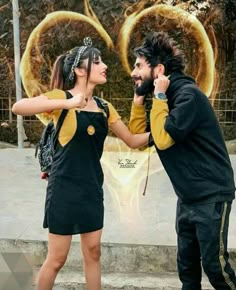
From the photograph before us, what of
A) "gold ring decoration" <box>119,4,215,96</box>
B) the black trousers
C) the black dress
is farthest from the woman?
"gold ring decoration" <box>119,4,215,96</box>

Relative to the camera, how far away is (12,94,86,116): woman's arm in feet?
6.81

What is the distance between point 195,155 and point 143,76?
437 mm

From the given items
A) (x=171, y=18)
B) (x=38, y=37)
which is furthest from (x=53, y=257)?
(x=171, y=18)

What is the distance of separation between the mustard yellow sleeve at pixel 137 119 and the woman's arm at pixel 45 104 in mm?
331

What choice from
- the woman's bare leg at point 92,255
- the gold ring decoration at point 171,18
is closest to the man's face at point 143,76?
the woman's bare leg at point 92,255

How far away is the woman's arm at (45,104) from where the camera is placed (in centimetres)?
207

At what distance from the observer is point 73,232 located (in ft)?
7.40

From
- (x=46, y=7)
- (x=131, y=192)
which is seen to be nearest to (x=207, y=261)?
(x=131, y=192)

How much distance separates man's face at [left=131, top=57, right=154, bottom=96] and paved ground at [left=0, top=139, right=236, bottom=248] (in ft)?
4.20

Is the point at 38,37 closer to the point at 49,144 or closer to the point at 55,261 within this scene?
the point at 49,144

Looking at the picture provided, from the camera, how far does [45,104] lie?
212 cm

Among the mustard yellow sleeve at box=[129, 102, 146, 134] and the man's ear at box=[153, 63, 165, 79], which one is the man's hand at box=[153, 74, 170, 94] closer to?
the man's ear at box=[153, 63, 165, 79]

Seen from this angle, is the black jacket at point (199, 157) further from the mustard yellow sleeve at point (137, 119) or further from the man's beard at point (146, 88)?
the mustard yellow sleeve at point (137, 119)

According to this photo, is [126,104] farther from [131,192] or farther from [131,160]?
[131,192]
